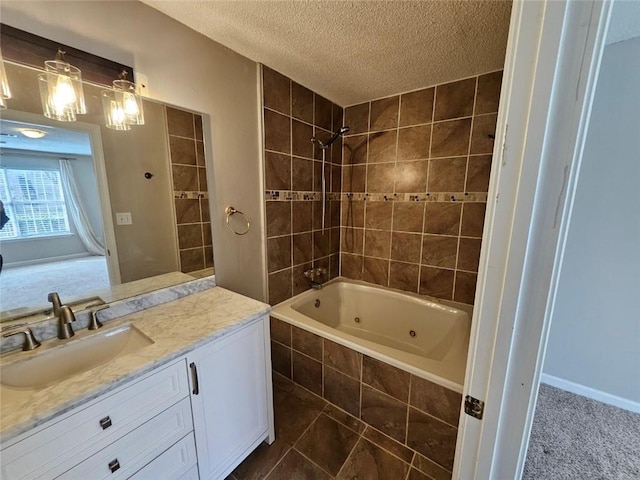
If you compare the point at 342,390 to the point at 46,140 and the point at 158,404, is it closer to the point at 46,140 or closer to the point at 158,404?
the point at 158,404

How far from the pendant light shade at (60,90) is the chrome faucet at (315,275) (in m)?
1.74

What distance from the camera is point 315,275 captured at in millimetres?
2393

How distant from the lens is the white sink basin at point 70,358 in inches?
34.1

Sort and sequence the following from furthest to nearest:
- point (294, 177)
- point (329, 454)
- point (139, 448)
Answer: point (294, 177), point (329, 454), point (139, 448)

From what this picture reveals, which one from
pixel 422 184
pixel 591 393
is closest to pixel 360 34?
pixel 422 184

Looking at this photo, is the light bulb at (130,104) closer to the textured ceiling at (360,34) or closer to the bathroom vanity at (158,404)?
the textured ceiling at (360,34)

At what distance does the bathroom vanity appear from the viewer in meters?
0.71

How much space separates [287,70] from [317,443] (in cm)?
242

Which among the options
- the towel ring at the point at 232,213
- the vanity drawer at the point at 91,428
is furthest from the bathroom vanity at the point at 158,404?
the towel ring at the point at 232,213

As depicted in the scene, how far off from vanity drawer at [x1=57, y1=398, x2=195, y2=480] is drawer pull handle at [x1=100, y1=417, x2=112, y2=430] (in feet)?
0.25

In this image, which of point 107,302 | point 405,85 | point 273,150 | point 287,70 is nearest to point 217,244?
point 107,302

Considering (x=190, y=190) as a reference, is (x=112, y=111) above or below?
above

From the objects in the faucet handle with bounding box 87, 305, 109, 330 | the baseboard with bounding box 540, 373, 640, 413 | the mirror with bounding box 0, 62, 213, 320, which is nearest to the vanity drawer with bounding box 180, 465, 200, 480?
the faucet handle with bounding box 87, 305, 109, 330

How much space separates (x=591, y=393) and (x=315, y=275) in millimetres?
2164
